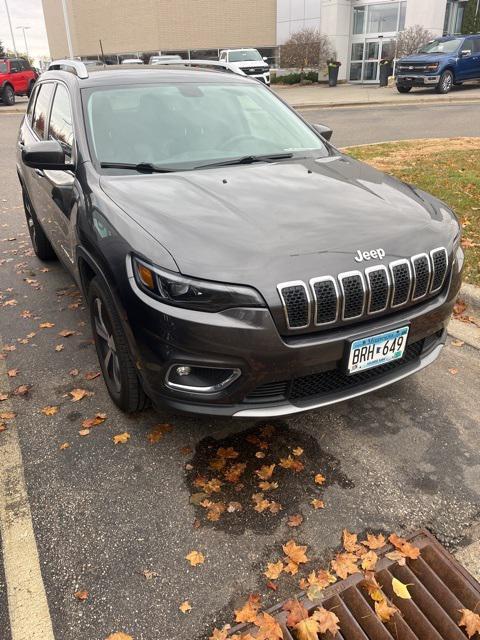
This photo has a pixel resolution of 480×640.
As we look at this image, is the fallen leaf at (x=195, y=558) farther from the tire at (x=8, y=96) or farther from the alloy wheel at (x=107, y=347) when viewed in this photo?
the tire at (x=8, y=96)

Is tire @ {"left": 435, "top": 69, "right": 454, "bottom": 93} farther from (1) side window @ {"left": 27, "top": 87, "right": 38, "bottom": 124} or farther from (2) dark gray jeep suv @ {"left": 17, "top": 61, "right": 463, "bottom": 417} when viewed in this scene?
(2) dark gray jeep suv @ {"left": 17, "top": 61, "right": 463, "bottom": 417}

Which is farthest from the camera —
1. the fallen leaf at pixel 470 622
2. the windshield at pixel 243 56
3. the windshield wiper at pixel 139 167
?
the windshield at pixel 243 56

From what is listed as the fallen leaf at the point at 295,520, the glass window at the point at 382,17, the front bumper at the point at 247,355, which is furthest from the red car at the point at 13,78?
the fallen leaf at the point at 295,520

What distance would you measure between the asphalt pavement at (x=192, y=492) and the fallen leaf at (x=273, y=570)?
0.03 metres

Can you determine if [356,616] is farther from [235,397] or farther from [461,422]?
[461,422]

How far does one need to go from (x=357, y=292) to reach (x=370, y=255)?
0.20m

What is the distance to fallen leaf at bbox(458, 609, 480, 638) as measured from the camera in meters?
1.96

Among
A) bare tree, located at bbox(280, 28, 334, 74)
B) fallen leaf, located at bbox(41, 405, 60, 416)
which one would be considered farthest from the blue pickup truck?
fallen leaf, located at bbox(41, 405, 60, 416)

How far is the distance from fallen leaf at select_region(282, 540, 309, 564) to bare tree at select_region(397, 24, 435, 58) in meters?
28.3

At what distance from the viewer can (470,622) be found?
6.49 feet

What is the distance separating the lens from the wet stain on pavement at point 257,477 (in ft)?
8.02

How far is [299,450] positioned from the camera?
2.84 metres

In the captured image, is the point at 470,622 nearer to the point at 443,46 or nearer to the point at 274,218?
the point at 274,218

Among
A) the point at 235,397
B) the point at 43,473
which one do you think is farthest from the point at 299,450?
the point at 43,473
